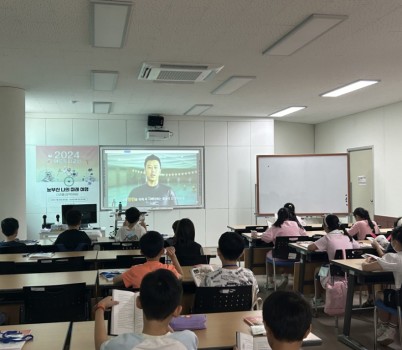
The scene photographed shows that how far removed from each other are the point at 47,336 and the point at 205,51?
11.4ft

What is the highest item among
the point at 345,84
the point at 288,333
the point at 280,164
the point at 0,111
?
the point at 345,84

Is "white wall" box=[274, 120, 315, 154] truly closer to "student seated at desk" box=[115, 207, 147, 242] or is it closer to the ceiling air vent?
the ceiling air vent

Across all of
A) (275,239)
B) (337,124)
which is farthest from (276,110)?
(275,239)

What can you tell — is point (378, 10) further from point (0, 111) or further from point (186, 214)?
point (186, 214)

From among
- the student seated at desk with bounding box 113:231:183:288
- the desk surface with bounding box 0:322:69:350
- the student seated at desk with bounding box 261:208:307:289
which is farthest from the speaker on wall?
the desk surface with bounding box 0:322:69:350

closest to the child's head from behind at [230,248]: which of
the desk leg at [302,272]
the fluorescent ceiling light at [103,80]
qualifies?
the desk leg at [302,272]

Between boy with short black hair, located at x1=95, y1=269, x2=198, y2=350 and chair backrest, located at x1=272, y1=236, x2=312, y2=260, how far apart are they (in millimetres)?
3868

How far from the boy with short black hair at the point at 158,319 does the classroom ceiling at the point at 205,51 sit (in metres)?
2.42

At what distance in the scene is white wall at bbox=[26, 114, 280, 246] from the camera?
898 centimetres

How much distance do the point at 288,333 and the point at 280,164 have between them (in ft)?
25.9

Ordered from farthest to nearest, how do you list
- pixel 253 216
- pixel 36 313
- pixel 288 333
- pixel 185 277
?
pixel 253 216 < pixel 185 277 < pixel 36 313 < pixel 288 333

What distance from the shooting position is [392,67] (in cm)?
540

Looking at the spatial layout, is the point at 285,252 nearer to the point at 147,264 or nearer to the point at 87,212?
the point at 147,264

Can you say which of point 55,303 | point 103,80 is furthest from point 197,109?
point 55,303
